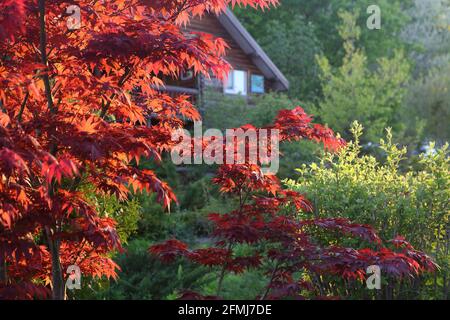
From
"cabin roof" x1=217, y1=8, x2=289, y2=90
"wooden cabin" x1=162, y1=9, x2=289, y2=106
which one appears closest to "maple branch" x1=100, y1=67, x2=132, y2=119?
"wooden cabin" x1=162, y1=9, x2=289, y2=106

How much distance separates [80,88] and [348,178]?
3690 mm

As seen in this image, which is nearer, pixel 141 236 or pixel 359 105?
pixel 141 236

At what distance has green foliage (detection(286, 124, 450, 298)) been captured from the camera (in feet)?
23.8

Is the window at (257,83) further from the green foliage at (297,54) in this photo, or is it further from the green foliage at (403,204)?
the green foliage at (403,204)

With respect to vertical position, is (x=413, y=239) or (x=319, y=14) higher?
(x=319, y=14)

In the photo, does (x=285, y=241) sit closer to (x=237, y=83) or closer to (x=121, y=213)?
(x=121, y=213)

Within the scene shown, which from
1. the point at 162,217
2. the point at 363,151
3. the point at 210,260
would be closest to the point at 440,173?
the point at 210,260

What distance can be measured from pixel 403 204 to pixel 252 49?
57.6 feet

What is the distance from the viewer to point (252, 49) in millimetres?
24156

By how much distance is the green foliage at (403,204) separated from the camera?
23.8 ft

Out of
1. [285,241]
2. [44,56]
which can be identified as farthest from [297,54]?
[44,56]

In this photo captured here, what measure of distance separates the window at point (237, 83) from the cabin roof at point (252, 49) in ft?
2.47
